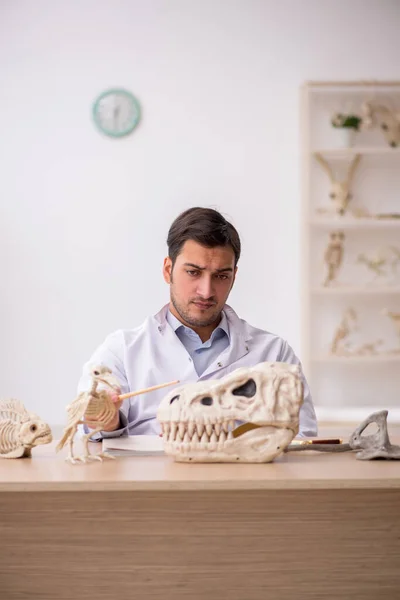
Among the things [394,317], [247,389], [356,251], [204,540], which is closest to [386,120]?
[356,251]

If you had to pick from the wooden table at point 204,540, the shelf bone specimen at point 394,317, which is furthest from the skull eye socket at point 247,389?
the shelf bone specimen at point 394,317

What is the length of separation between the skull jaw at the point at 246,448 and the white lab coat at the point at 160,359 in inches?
27.8

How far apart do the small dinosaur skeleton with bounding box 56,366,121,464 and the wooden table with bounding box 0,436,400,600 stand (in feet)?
0.64

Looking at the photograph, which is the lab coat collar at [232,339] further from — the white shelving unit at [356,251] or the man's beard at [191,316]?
the white shelving unit at [356,251]

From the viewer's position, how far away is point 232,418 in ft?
6.09

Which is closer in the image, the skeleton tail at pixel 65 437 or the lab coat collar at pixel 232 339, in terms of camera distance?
the skeleton tail at pixel 65 437

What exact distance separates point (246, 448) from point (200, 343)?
3.26ft

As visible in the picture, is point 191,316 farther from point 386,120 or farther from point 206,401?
point 386,120

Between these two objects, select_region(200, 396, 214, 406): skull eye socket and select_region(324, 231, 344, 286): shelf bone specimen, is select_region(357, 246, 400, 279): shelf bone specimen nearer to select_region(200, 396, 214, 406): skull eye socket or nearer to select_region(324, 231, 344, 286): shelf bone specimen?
select_region(324, 231, 344, 286): shelf bone specimen

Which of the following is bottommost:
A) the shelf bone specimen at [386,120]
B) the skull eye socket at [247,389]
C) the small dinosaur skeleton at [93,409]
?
the small dinosaur skeleton at [93,409]

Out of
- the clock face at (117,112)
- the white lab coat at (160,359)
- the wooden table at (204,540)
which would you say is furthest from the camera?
the clock face at (117,112)

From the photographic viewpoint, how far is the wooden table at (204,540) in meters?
1.66

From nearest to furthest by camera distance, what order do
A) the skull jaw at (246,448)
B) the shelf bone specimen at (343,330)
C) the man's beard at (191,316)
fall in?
the skull jaw at (246,448) → the man's beard at (191,316) → the shelf bone specimen at (343,330)

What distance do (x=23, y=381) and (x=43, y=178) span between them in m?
1.11
